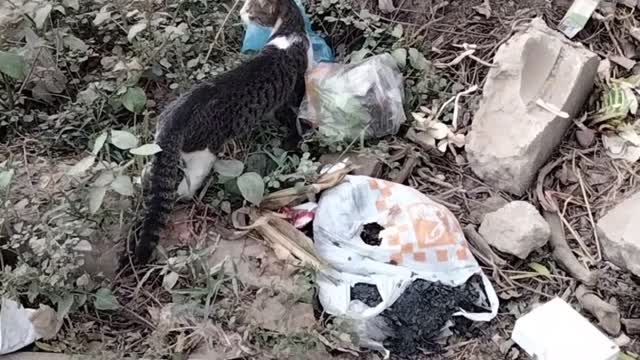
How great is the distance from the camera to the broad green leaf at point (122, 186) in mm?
2488

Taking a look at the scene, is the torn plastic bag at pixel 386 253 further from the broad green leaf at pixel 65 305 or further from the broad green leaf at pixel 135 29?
the broad green leaf at pixel 135 29

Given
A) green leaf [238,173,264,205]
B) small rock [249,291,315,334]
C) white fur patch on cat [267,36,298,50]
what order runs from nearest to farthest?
small rock [249,291,315,334] → green leaf [238,173,264,205] → white fur patch on cat [267,36,298,50]

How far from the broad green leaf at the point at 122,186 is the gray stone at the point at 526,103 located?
4.00 ft

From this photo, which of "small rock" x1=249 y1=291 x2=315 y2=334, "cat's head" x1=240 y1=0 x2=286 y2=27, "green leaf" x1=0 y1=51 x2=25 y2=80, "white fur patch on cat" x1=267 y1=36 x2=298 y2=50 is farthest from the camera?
"cat's head" x1=240 y1=0 x2=286 y2=27

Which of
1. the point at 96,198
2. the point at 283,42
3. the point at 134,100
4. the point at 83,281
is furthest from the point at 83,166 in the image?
the point at 283,42

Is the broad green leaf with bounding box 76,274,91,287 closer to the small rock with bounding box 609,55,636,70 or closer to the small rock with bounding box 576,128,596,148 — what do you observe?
the small rock with bounding box 576,128,596,148

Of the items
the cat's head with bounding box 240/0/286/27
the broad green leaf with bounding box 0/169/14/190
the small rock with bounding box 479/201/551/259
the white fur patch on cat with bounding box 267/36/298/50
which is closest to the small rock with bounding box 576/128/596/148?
the small rock with bounding box 479/201/551/259

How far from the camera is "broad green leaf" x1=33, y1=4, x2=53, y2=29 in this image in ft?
Result: 9.73

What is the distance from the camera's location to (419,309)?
101 inches

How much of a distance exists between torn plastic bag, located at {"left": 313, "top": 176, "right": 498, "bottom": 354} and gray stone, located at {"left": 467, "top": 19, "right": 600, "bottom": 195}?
0.30 m

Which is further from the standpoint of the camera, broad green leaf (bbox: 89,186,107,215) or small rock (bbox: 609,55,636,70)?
small rock (bbox: 609,55,636,70)

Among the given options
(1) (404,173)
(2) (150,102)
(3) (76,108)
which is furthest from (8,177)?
(1) (404,173)

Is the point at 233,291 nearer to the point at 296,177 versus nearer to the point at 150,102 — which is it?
the point at 296,177

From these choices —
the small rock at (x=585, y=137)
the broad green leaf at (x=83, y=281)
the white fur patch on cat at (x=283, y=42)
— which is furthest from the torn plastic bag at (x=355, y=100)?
the broad green leaf at (x=83, y=281)
